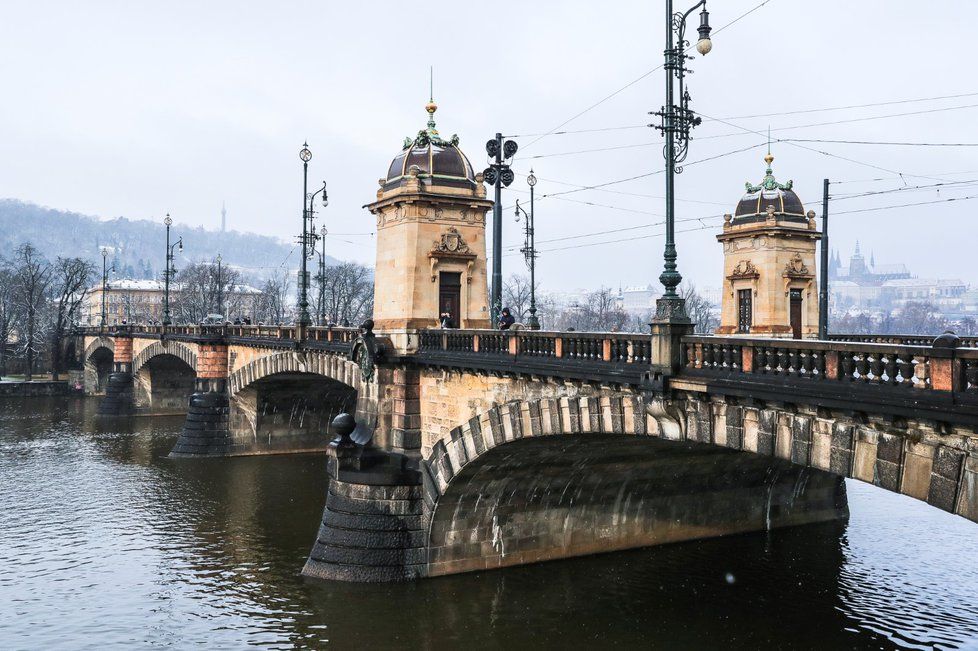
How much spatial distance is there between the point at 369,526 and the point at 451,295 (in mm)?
7057

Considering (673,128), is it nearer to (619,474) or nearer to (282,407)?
(619,474)

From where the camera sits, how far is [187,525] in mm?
27516

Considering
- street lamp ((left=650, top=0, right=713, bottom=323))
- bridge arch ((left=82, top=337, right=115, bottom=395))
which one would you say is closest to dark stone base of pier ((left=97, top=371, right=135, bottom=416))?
bridge arch ((left=82, top=337, right=115, bottom=395))

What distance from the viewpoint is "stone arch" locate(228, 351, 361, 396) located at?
28.1 m

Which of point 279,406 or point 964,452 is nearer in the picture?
point 964,452

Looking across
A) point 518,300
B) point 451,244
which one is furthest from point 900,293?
point 451,244

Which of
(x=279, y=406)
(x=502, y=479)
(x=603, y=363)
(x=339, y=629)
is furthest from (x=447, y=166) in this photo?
(x=279, y=406)

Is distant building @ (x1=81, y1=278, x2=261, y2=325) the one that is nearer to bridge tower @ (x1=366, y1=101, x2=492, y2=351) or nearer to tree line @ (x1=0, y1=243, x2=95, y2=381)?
tree line @ (x1=0, y1=243, x2=95, y2=381)

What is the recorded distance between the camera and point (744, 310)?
3150 cm

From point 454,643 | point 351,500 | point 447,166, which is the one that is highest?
point 447,166

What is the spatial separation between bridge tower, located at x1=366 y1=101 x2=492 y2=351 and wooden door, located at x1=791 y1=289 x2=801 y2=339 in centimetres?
1272

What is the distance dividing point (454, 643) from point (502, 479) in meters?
4.84

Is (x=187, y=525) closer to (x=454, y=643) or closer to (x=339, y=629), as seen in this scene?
(x=339, y=629)

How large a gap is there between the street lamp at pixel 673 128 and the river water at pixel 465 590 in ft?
26.9
